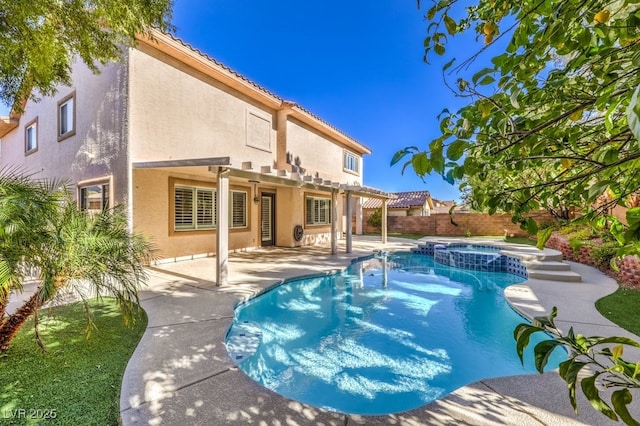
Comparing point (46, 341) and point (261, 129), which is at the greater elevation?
point (261, 129)

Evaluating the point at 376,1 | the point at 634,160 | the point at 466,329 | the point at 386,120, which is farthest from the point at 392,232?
the point at 634,160

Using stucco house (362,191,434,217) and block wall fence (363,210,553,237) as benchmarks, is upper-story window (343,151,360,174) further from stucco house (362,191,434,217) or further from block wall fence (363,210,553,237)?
stucco house (362,191,434,217)

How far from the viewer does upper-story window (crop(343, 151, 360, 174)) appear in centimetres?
2370

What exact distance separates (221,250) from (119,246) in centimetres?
435

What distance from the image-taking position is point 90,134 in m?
12.2

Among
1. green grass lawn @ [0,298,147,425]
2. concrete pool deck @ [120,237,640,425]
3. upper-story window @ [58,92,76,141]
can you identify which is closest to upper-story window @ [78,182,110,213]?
upper-story window @ [58,92,76,141]

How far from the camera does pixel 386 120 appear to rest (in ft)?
112

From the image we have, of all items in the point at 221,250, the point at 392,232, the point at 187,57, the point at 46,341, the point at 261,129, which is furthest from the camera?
the point at 392,232

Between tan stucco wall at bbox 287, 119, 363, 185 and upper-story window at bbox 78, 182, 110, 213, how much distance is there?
28.7 ft

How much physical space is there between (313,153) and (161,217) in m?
10.4

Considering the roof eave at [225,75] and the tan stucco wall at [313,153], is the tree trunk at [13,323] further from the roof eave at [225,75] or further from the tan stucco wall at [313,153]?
the tan stucco wall at [313,153]

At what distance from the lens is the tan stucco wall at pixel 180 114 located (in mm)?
10844

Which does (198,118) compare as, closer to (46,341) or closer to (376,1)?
(376,1)

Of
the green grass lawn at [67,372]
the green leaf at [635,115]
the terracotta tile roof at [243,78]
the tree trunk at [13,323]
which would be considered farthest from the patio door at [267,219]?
the green leaf at [635,115]
